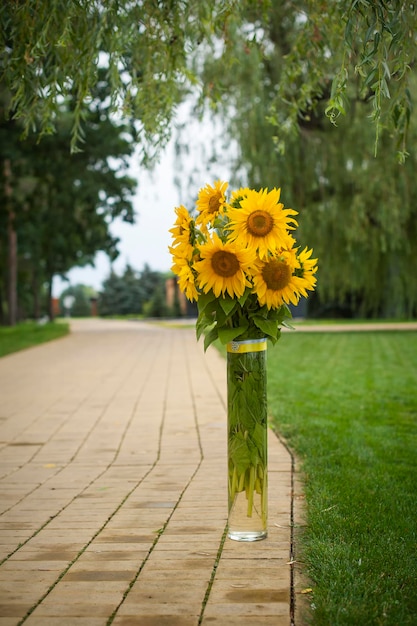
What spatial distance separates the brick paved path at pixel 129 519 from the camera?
9.71ft

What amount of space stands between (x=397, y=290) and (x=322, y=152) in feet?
14.3

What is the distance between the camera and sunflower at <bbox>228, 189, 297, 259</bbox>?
12.0ft

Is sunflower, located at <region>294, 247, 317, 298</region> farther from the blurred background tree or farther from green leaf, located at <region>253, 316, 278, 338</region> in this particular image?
the blurred background tree

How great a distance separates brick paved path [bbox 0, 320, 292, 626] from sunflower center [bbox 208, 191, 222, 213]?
159cm

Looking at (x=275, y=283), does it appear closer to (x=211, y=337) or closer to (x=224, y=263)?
(x=224, y=263)

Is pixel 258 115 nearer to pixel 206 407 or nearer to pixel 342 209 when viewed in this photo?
pixel 342 209

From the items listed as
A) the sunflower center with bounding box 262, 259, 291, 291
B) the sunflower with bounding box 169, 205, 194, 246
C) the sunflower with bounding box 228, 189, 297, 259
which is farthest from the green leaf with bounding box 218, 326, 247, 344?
the sunflower with bounding box 169, 205, 194, 246

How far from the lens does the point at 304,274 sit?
3.80 meters

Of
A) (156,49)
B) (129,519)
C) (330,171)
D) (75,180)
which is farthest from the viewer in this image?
(75,180)

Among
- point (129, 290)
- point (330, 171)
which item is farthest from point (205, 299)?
point (129, 290)

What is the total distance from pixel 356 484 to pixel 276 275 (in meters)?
1.78

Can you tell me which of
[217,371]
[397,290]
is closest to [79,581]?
[217,371]

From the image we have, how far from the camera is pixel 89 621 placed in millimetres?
2809

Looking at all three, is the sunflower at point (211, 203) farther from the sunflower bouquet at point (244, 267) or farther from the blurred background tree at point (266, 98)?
the blurred background tree at point (266, 98)
